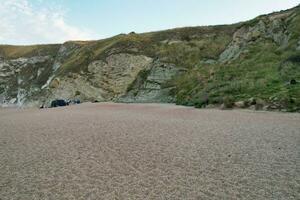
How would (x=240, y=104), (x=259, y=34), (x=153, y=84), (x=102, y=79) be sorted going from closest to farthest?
(x=240, y=104), (x=259, y=34), (x=153, y=84), (x=102, y=79)

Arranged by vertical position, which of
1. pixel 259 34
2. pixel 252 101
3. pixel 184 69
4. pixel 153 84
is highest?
pixel 259 34

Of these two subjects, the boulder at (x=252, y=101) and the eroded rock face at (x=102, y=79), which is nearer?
the boulder at (x=252, y=101)

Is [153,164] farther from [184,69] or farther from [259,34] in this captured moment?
[184,69]

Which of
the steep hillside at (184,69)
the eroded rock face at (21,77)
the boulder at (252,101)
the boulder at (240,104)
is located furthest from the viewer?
the eroded rock face at (21,77)

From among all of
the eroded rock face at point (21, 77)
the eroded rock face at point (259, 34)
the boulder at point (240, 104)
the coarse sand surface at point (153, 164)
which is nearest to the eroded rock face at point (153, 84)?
the eroded rock face at point (259, 34)

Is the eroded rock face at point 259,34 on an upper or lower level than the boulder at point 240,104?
upper

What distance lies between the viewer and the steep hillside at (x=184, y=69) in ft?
113

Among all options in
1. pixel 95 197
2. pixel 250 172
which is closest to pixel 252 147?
pixel 250 172

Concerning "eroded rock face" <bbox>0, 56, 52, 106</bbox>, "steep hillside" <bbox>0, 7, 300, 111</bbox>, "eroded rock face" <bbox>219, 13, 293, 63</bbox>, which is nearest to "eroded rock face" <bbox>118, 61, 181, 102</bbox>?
"steep hillside" <bbox>0, 7, 300, 111</bbox>

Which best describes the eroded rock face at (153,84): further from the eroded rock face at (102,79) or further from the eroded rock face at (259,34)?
the eroded rock face at (259,34)

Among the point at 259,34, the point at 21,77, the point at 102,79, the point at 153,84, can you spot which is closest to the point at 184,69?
the point at 153,84

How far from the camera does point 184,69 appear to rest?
6000cm

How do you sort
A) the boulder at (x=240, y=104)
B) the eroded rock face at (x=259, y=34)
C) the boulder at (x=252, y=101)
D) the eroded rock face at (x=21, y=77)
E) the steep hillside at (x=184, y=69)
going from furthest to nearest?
the eroded rock face at (x=21, y=77)
the eroded rock face at (x=259, y=34)
the steep hillside at (x=184, y=69)
the boulder at (x=240, y=104)
the boulder at (x=252, y=101)

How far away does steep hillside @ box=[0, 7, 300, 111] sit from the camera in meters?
34.6
